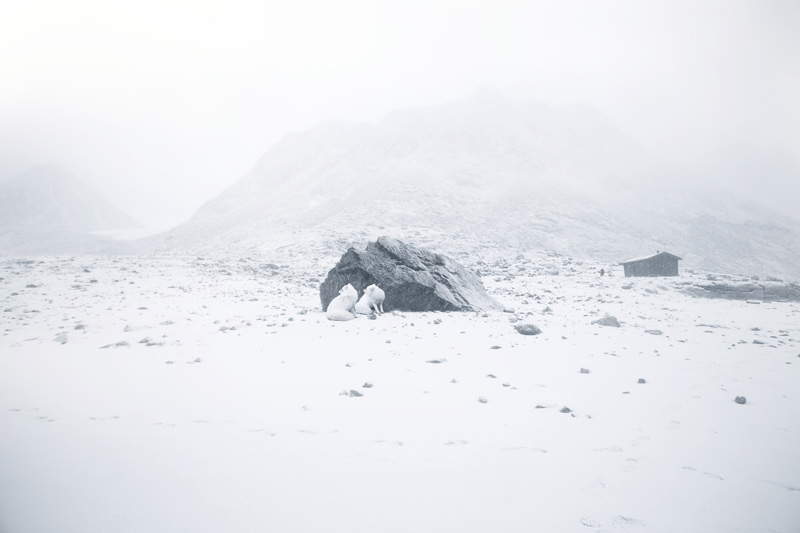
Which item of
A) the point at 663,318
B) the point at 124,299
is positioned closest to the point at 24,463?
the point at 124,299

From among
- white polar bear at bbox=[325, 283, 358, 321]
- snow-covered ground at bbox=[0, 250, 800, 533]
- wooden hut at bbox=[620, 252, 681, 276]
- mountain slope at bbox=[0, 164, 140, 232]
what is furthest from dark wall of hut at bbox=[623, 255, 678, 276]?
mountain slope at bbox=[0, 164, 140, 232]

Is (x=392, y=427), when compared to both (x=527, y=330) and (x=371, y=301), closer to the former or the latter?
(x=527, y=330)

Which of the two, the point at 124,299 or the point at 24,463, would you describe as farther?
the point at 124,299

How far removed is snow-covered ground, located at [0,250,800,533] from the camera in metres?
2.48

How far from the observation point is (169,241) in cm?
4997

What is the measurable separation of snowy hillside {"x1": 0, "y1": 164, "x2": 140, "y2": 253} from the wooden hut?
199 feet

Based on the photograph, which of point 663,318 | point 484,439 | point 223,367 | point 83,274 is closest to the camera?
point 484,439

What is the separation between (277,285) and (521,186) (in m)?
51.7

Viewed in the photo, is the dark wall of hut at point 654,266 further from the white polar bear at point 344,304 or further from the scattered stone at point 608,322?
the white polar bear at point 344,304

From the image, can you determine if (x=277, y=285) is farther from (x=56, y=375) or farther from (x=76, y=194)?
(x=76, y=194)

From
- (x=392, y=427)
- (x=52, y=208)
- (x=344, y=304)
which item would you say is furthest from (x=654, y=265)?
(x=52, y=208)

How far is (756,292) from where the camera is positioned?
15742 millimetres

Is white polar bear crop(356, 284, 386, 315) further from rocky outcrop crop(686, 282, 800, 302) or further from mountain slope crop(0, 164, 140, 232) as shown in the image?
mountain slope crop(0, 164, 140, 232)

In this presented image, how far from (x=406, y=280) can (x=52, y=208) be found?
100.0m
